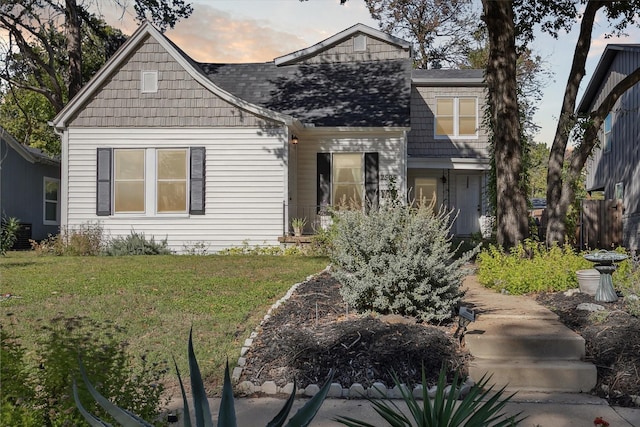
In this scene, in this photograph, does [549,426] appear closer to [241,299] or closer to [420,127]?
[241,299]

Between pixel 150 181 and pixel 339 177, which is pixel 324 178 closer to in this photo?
pixel 339 177

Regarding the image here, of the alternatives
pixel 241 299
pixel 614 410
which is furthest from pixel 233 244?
pixel 614 410

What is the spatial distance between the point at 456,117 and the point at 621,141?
16.9ft

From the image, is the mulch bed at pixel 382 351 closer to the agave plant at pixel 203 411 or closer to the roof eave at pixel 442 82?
the agave plant at pixel 203 411

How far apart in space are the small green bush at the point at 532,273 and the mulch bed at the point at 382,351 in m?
2.04

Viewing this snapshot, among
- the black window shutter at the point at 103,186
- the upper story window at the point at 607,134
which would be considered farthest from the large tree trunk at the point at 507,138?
the upper story window at the point at 607,134

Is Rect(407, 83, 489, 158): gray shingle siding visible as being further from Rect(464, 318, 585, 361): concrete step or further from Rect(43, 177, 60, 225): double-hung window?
Rect(464, 318, 585, 361): concrete step

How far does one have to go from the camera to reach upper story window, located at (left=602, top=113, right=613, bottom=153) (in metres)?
20.8

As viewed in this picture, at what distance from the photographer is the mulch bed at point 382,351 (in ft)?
17.2

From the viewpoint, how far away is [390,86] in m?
18.1

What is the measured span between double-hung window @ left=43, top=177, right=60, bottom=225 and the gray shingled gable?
24.7ft

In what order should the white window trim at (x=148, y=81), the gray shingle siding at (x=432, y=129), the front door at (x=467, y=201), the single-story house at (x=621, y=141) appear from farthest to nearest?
the front door at (x=467, y=201) < the gray shingle siding at (x=432, y=129) < the single-story house at (x=621, y=141) < the white window trim at (x=148, y=81)

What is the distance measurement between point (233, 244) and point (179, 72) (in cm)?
454

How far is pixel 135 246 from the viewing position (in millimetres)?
15164
